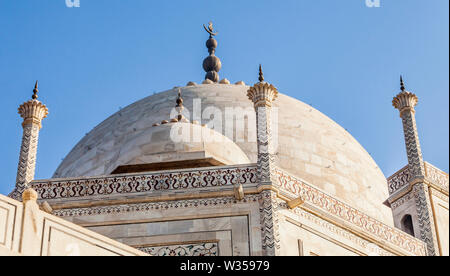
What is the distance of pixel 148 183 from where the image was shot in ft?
42.6

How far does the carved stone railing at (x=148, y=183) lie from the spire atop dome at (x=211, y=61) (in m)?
8.68

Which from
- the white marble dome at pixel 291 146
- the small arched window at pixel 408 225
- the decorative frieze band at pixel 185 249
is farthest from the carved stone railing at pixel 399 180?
the decorative frieze band at pixel 185 249

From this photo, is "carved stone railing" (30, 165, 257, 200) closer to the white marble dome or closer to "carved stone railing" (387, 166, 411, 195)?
the white marble dome

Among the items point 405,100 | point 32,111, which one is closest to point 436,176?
point 405,100

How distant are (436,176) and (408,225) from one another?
35.0 inches

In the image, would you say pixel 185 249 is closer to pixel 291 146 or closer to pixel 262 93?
pixel 262 93

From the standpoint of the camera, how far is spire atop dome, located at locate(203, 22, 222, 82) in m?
21.7

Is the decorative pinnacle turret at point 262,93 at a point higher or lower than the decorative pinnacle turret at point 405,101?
lower

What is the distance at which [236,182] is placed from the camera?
13.0 metres

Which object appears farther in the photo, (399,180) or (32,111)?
(399,180)

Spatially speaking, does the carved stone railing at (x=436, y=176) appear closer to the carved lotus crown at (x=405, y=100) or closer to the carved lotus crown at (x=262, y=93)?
the carved lotus crown at (x=405, y=100)

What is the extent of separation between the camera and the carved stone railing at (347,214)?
1327 centimetres
